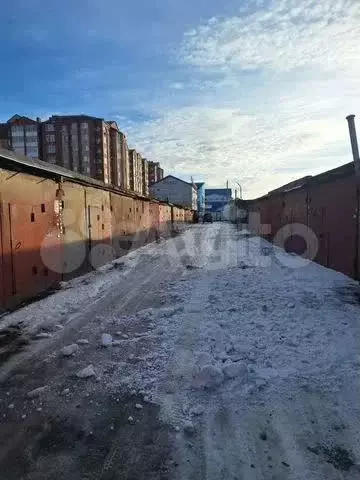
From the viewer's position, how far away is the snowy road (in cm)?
297

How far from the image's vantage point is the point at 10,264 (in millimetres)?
7684

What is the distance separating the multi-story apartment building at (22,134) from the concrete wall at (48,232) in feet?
173

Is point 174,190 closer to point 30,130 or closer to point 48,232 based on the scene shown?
point 30,130

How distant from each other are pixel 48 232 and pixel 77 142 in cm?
5967

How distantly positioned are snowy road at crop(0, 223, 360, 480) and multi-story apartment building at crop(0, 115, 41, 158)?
2436 inches

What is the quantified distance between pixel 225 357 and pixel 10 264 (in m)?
4.85

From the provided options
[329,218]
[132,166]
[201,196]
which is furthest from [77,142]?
[329,218]

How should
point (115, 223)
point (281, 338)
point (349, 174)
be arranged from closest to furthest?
point (281, 338) → point (349, 174) → point (115, 223)

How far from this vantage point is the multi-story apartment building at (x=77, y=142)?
213ft

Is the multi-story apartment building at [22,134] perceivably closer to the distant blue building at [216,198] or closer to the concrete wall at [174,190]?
the concrete wall at [174,190]

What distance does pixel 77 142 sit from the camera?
65.6 metres

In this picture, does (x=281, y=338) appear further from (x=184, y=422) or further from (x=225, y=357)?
(x=184, y=422)

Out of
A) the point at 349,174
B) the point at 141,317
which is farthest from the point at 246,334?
the point at 349,174

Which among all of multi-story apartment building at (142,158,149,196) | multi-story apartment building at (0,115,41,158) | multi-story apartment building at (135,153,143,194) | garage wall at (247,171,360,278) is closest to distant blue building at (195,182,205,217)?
multi-story apartment building at (142,158,149,196)
